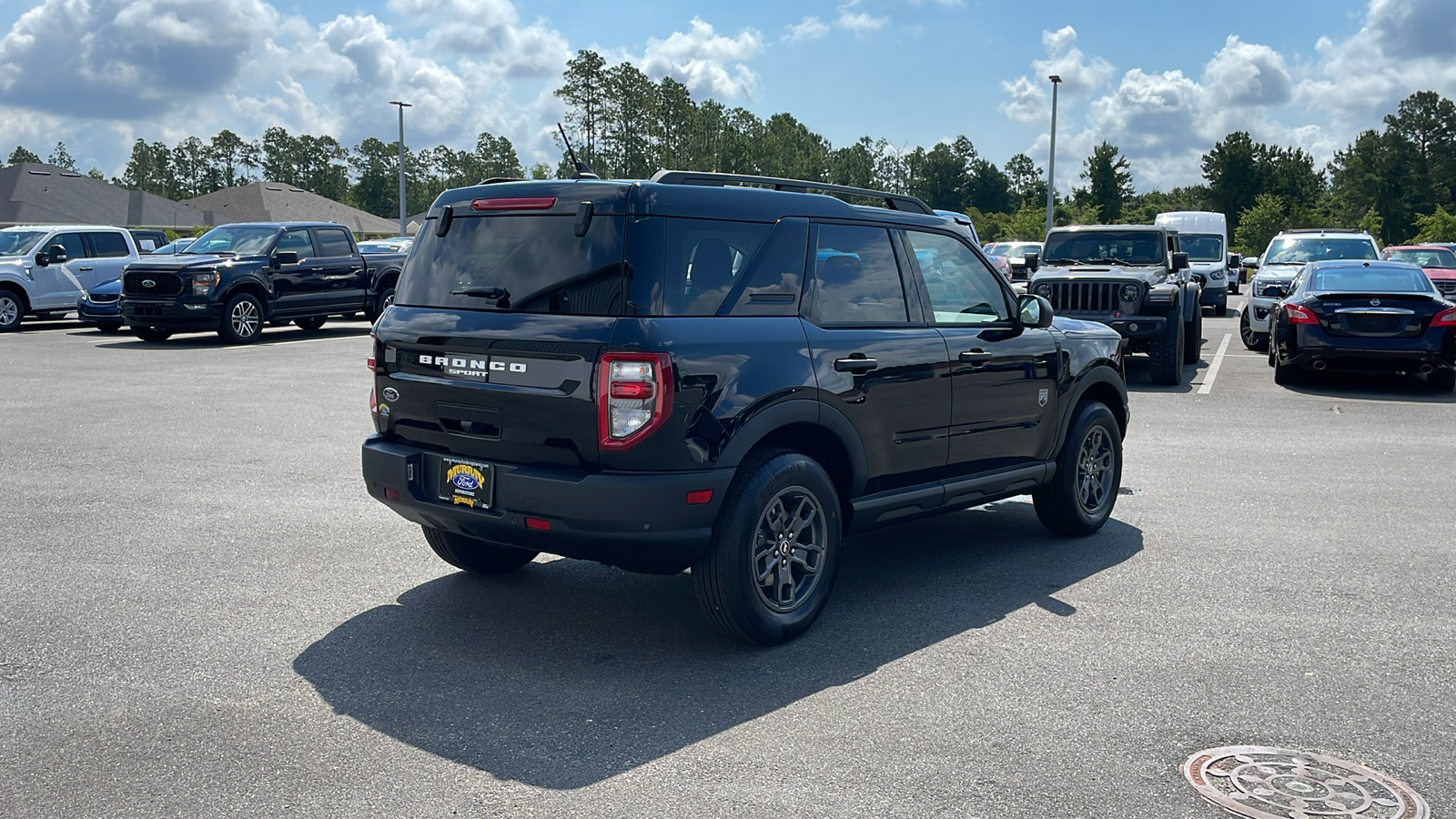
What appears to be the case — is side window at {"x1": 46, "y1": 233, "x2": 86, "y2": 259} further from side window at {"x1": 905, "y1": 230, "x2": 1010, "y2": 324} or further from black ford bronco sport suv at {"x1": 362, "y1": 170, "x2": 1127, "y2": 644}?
side window at {"x1": 905, "y1": 230, "x2": 1010, "y2": 324}

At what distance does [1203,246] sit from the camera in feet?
98.4

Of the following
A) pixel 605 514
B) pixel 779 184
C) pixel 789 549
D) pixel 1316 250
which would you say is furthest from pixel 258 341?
pixel 1316 250

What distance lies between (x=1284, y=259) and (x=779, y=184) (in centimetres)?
1990

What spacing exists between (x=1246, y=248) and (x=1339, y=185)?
1996 inches

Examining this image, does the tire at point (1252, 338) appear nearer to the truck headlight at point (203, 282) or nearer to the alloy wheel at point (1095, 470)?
the alloy wheel at point (1095, 470)

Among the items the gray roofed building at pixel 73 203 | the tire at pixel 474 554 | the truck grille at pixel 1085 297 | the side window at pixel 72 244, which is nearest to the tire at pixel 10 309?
the side window at pixel 72 244

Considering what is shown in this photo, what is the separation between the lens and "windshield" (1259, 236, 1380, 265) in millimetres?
22938

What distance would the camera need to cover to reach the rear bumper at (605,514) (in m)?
4.65

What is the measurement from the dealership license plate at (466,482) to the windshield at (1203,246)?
89.3 ft

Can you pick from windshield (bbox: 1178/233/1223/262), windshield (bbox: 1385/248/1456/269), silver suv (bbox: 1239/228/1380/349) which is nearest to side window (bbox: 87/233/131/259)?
silver suv (bbox: 1239/228/1380/349)

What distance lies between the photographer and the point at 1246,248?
71.4 metres

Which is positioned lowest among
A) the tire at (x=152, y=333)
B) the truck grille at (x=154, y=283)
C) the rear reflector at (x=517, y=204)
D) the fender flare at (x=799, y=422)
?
the tire at (x=152, y=333)

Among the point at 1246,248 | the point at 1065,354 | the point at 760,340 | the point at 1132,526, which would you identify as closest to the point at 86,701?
the point at 760,340

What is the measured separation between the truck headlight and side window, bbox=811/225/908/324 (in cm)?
1602
